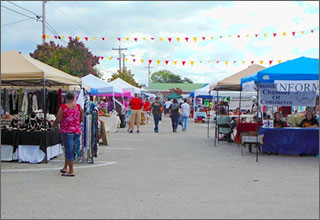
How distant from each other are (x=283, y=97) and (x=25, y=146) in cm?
790

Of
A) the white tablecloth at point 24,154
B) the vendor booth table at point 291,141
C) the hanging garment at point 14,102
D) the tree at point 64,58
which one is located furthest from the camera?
the tree at point 64,58

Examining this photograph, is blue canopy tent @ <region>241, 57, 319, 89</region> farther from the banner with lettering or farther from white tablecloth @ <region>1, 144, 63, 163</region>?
white tablecloth @ <region>1, 144, 63, 163</region>

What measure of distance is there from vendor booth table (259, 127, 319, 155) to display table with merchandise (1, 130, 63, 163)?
6.16 meters

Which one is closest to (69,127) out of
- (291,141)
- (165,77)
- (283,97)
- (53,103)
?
(53,103)

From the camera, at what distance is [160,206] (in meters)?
6.11

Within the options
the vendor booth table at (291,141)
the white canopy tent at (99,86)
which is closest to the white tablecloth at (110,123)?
the white canopy tent at (99,86)

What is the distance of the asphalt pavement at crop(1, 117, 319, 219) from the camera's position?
584 centimetres

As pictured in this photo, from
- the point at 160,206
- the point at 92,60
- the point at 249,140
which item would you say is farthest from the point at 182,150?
the point at 92,60

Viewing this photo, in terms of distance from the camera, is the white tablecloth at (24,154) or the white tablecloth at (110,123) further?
the white tablecloth at (110,123)

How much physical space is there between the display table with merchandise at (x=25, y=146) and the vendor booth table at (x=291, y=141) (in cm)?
616

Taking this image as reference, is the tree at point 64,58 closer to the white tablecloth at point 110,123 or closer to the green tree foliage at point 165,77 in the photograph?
the white tablecloth at point 110,123

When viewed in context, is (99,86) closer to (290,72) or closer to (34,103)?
(34,103)

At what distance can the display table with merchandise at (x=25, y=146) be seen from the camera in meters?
9.84

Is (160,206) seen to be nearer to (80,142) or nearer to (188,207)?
(188,207)
